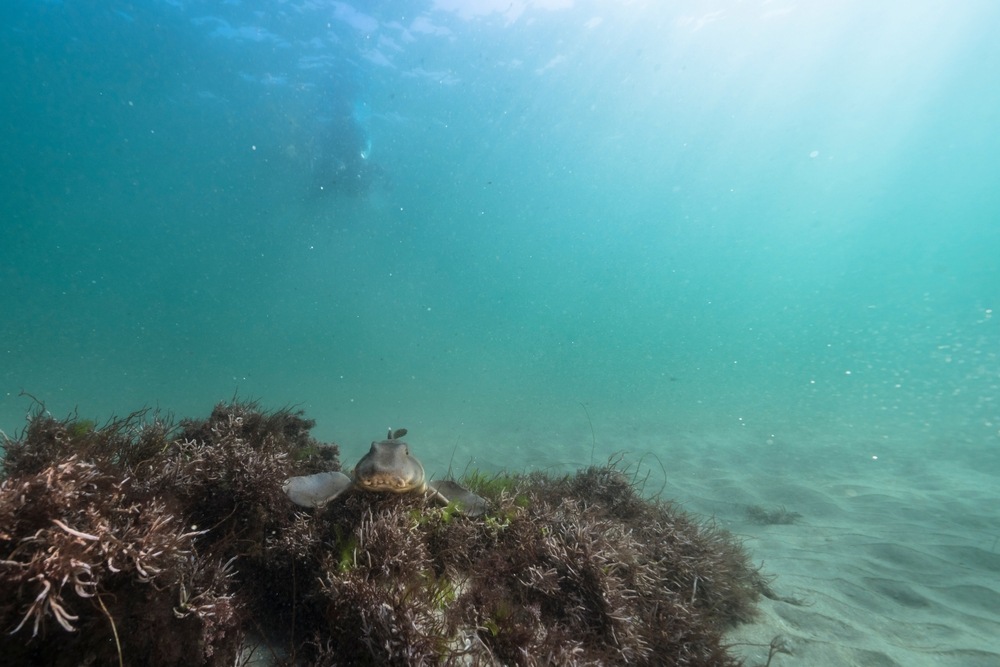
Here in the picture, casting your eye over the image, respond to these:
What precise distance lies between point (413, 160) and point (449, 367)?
118 ft

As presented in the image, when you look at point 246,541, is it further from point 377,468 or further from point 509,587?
point 509,587

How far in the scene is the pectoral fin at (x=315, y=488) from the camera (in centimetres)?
312

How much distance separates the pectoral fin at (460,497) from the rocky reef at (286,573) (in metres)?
0.09

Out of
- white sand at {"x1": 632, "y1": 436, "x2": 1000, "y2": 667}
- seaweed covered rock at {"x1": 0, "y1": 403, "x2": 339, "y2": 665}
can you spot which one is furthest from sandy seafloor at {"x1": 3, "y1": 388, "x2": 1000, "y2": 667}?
seaweed covered rock at {"x1": 0, "y1": 403, "x2": 339, "y2": 665}

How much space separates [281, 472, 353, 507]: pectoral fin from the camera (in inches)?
123

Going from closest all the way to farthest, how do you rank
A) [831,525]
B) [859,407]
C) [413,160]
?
[831,525], [859,407], [413,160]

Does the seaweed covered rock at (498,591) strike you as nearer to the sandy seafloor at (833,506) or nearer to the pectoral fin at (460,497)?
the pectoral fin at (460,497)

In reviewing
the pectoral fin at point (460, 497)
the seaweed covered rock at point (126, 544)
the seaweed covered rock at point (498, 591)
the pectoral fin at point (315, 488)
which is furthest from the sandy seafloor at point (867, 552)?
the seaweed covered rock at point (126, 544)

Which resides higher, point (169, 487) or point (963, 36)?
point (963, 36)

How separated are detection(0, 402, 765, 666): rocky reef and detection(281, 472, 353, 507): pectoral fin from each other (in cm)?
8

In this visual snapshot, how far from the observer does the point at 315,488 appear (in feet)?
10.9

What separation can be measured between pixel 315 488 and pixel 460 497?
3.98ft

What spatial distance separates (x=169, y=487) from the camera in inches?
102

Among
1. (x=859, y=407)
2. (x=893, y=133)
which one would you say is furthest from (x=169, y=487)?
(x=893, y=133)
